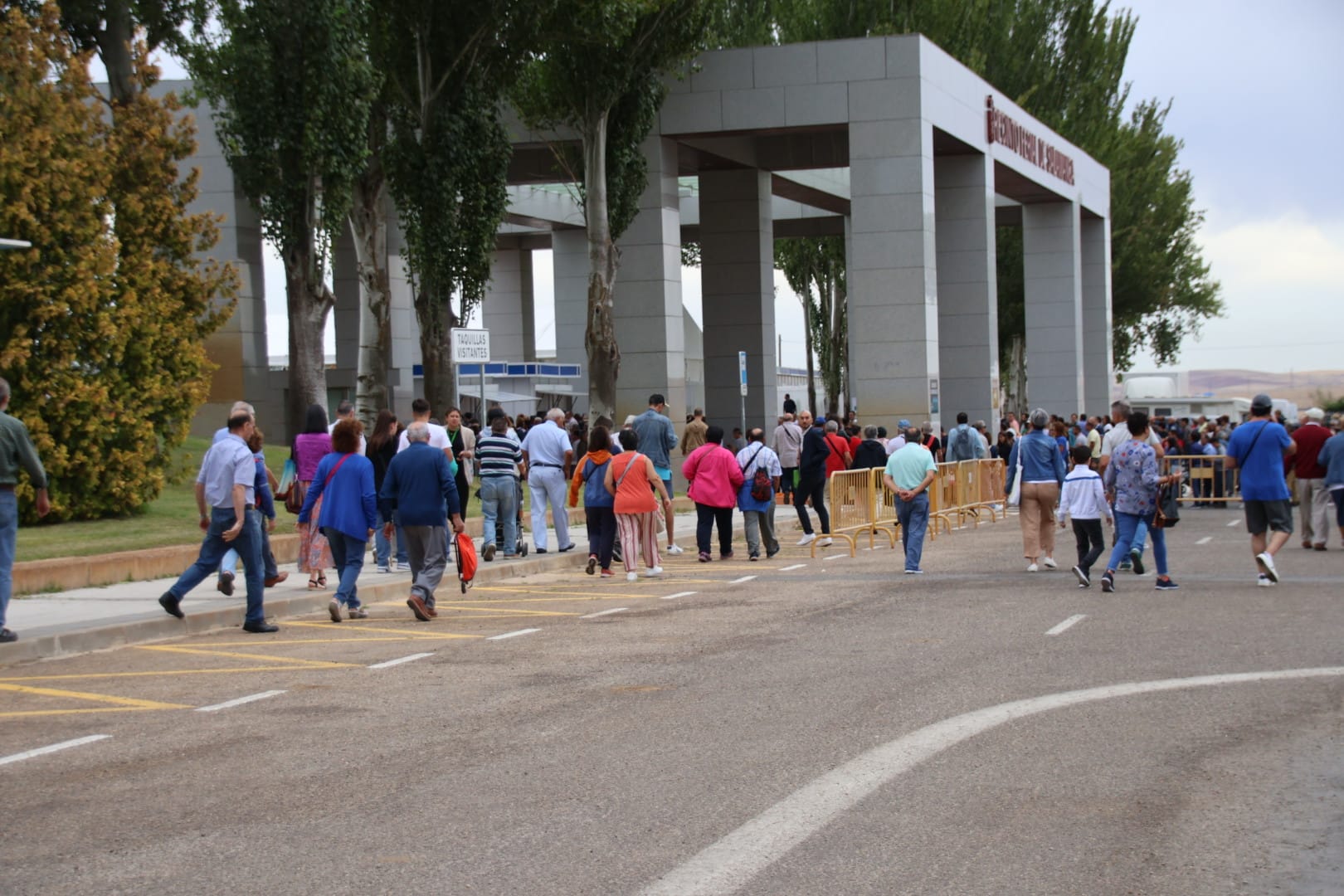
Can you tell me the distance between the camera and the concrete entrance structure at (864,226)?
1431 inches

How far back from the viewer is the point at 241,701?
9711 millimetres

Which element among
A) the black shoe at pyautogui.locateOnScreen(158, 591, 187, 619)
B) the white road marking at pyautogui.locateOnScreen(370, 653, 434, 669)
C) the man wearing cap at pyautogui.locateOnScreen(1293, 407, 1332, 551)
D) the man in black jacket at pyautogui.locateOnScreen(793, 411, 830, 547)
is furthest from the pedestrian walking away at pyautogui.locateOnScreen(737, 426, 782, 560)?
the white road marking at pyautogui.locateOnScreen(370, 653, 434, 669)

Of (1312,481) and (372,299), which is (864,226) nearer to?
(372,299)

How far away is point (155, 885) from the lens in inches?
220

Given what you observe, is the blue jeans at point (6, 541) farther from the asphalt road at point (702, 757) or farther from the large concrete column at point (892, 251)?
the large concrete column at point (892, 251)

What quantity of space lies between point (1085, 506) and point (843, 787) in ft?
32.9

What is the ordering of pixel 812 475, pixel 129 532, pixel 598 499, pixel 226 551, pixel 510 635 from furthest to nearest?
pixel 812 475 < pixel 129 532 < pixel 598 499 < pixel 226 551 < pixel 510 635

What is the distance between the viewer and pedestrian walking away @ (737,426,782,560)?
66.5ft

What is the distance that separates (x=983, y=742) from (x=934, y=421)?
29.3 meters

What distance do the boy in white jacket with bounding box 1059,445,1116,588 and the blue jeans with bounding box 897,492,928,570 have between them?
1.78 m

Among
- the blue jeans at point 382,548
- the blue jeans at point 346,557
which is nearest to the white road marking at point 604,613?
the blue jeans at point 346,557

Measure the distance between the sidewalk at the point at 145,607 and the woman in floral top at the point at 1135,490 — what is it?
7136 mm

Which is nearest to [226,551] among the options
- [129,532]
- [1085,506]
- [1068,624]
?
[129,532]

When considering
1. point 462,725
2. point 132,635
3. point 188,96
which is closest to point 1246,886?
point 462,725
